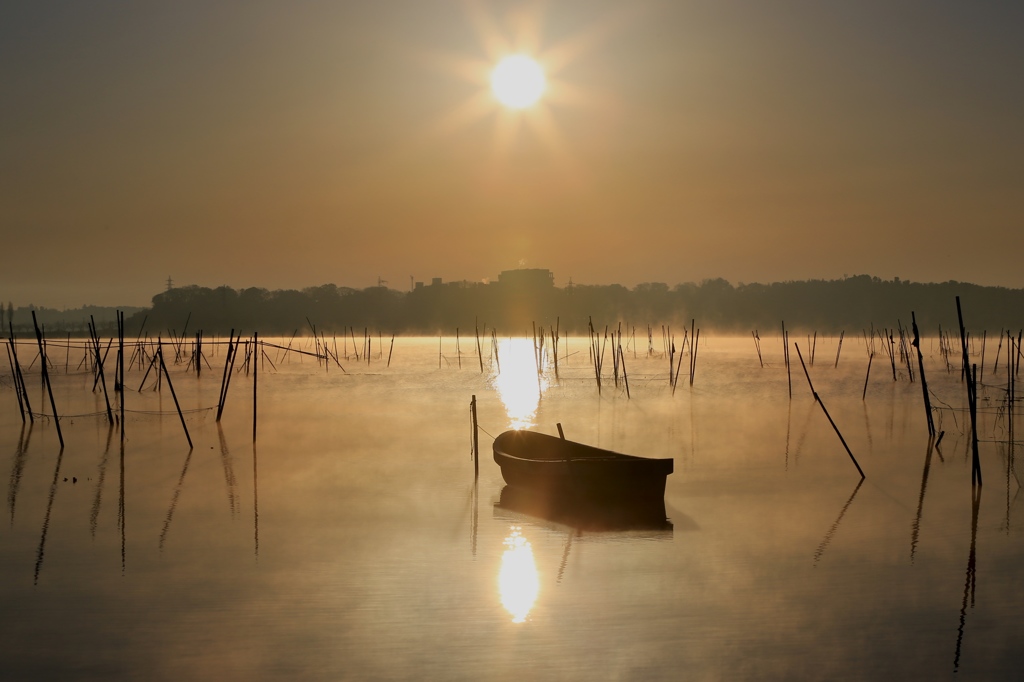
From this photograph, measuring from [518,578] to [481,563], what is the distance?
0.65 meters

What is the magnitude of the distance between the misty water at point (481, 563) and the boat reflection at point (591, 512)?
0.56 feet

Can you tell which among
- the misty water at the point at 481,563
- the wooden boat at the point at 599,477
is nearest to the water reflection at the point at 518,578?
the misty water at the point at 481,563

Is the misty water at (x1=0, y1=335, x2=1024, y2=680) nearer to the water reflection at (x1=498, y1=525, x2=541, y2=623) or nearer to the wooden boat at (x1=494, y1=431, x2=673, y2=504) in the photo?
the water reflection at (x1=498, y1=525, x2=541, y2=623)

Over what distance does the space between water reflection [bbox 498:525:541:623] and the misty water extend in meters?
0.03

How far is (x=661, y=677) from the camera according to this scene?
6152 millimetres

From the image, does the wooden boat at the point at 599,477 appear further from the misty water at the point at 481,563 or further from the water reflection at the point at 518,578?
the water reflection at the point at 518,578

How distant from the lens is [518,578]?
841 centimetres

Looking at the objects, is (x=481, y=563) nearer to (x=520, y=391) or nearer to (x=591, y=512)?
(x=591, y=512)

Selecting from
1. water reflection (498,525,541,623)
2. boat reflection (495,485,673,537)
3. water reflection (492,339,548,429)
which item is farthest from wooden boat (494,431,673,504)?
water reflection (492,339,548,429)

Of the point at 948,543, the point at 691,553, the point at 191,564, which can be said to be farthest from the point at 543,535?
the point at 948,543

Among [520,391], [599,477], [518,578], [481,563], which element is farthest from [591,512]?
[520,391]

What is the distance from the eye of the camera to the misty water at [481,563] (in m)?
6.52

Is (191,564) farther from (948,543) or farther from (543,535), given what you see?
(948,543)

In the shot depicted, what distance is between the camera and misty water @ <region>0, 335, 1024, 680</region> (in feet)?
21.4
